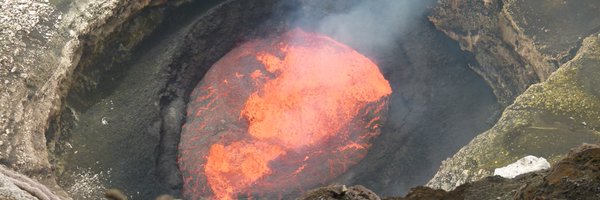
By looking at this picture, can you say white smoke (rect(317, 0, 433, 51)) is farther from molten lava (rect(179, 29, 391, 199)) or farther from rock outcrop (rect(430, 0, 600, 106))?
rock outcrop (rect(430, 0, 600, 106))

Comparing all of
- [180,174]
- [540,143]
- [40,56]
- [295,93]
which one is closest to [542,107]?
[540,143]

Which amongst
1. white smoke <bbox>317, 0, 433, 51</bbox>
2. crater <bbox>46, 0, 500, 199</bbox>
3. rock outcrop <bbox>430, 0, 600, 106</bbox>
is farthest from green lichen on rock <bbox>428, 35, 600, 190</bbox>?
white smoke <bbox>317, 0, 433, 51</bbox>

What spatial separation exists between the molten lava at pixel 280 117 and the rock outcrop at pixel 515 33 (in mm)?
5085

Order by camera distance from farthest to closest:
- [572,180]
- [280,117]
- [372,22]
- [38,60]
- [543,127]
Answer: [372,22]
[280,117]
[38,60]
[543,127]
[572,180]

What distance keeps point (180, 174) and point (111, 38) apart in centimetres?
689

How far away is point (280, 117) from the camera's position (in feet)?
87.7

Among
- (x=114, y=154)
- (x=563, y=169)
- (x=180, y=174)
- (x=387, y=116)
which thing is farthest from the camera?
(x=387, y=116)

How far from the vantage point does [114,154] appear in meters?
23.3

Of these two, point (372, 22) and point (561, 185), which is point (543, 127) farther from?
point (372, 22)

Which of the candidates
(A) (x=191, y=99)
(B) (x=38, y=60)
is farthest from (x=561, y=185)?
(A) (x=191, y=99)

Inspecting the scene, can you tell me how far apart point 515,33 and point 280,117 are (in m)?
11.8

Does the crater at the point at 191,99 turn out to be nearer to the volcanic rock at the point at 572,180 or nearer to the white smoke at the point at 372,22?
the white smoke at the point at 372,22

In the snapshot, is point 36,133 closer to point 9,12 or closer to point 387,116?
point 9,12

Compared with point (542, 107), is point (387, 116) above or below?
below
